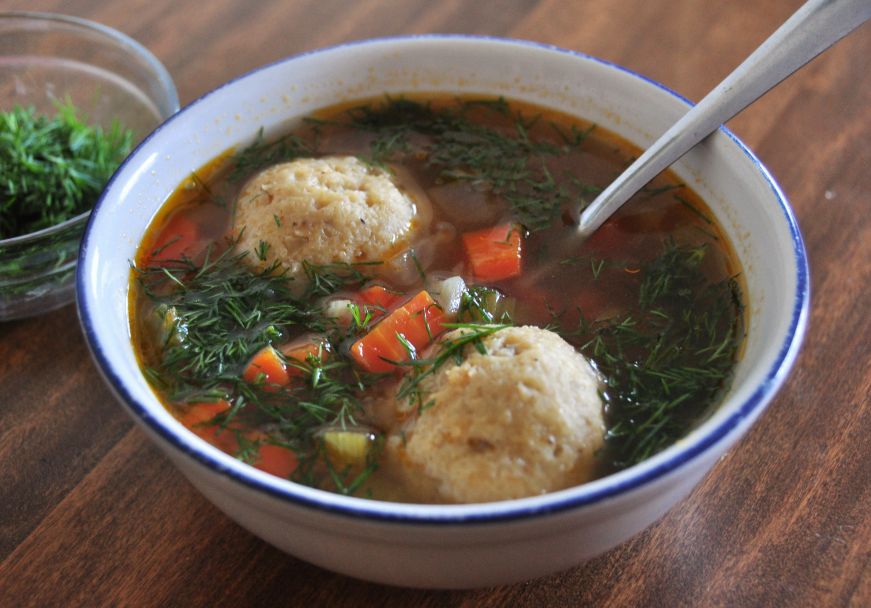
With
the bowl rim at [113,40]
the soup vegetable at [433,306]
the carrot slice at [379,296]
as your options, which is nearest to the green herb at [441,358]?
the soup vegetable at [433,306]

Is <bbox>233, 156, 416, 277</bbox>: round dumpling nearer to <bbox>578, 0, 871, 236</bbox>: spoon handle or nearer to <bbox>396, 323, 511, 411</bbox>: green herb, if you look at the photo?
<bbox>396, 323, 511, 411</bbox>: green herb

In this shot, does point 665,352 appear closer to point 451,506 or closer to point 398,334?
point 398,334

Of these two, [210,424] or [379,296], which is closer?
→ [210,424]

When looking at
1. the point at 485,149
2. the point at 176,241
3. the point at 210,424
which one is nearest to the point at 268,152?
the point at 176,241

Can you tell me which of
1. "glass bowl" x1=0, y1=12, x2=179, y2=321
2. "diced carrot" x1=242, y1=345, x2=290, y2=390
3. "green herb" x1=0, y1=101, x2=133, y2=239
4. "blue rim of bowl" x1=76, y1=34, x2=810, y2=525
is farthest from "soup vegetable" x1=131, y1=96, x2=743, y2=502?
"glass bowl" x1=0, y1=12, x2=179, y2=321

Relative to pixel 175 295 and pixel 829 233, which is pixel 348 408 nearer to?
pixel 175 295

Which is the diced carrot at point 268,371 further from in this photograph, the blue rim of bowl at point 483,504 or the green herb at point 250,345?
the blue rim of bowl at point 483,504

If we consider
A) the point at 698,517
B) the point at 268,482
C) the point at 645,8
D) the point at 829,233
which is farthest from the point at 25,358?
the point at 645,8
